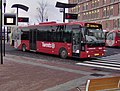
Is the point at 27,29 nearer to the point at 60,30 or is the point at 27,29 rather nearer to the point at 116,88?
the point at 60,30

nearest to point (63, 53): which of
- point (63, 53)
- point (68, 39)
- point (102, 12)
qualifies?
point (63, 53)

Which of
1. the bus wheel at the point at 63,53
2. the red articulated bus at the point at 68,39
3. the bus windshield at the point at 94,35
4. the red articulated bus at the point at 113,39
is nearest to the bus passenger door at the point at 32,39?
the red articulated bus at the point at 68,39

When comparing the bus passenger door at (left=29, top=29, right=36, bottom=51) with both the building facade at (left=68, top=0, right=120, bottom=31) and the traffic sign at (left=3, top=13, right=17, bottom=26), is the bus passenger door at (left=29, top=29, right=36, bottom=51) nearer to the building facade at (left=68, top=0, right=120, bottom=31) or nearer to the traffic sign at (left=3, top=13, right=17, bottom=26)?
the traffic sign at (left=3, top=13, right=17, bottom=26)

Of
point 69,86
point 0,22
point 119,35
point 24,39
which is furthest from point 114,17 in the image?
point 69,86

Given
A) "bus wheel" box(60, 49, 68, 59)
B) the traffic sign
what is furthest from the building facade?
the traffic sign

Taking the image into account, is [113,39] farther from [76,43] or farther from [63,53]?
[76,43]

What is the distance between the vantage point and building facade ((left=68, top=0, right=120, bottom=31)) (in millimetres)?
76062

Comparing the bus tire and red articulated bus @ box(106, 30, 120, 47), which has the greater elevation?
red articulated bus @ box(106, 30, 120, 47)

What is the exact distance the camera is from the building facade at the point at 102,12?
76.1 metres

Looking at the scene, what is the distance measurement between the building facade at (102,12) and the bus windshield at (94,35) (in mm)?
54462

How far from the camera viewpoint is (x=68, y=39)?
21.8m

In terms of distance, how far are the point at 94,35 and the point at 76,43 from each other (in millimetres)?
1532

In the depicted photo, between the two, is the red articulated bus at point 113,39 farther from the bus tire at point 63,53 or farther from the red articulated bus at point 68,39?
the bus tire at point 63,53

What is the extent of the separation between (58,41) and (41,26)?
355cm
